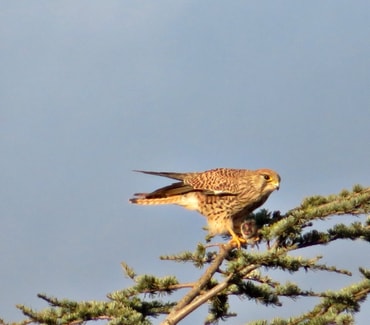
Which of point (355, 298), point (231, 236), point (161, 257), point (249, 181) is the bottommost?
point (355, 298)

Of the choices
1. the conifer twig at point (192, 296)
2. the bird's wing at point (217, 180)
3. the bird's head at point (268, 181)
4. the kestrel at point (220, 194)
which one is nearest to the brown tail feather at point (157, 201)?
the kestrel at point (220, 194)

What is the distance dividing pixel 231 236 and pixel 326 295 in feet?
6.40

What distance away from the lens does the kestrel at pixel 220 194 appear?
7.61 meters

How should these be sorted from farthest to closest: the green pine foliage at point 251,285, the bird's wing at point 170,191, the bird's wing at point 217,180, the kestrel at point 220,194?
1. the bird's wing at point 170,191
2. the bird's wing at point 217,180
3. the kestrel at point 220,194
4. the green pine foliage at point 251,285

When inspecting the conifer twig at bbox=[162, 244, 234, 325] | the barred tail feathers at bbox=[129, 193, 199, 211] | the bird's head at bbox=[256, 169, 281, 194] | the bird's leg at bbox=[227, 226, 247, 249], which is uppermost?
the barred tail feathers at bbox=[129, 193, 199, 211]

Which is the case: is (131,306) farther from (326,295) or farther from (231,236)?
(231,236)

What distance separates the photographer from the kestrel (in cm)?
761

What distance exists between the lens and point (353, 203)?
5.34 metres

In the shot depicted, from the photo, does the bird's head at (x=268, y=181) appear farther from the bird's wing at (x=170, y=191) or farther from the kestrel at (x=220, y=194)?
the bird's wing at (x=170, y=191)

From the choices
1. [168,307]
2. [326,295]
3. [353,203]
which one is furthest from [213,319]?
[353,203]

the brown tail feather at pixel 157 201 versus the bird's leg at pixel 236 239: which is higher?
the brown tail feather at pixel 157 201

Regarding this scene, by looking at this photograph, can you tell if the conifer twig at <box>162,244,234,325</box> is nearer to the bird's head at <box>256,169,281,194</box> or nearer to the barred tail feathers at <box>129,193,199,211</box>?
the bird's head at <box>256,169,281,194</box>

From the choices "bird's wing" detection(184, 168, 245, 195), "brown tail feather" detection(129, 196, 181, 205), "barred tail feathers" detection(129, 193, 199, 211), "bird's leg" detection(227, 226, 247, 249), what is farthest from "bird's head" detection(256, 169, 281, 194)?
"brown tail feather" detection(129, 196, 181, 205)

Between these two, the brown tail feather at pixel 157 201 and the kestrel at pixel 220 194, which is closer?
the kestrel at pixel 220 194
